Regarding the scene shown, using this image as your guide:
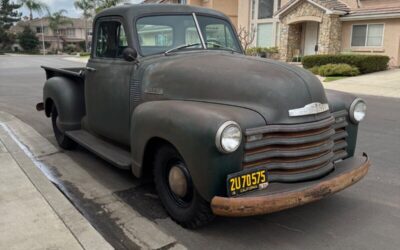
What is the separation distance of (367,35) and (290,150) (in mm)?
20324

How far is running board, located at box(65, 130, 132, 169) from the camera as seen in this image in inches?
180

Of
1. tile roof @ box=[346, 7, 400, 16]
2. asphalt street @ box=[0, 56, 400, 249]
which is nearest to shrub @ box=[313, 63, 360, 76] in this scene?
tile roof @ box=[346, 7, 400, 16]

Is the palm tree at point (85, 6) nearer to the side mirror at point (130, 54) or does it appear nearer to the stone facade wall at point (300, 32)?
the stone facade wall at point (300, 32)

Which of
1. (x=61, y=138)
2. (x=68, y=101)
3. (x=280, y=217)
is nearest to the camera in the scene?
(x=280, y=217)

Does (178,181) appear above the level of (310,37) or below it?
below

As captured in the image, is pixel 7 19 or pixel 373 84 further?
pixel 7 19

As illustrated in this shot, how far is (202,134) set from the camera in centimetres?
320

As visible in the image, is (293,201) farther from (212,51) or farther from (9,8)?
(9,8)

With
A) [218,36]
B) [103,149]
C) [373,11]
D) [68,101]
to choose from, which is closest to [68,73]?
[68,101]

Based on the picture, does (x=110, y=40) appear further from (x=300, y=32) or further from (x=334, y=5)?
(x=300, y=32)

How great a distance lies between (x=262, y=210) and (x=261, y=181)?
26 centimetres

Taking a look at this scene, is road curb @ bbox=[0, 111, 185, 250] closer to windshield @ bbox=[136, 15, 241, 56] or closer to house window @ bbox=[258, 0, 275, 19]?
windshield @ bbox=[136, 15, 241, 56]

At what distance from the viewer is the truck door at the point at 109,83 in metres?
4.72

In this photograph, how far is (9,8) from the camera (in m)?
73.9
